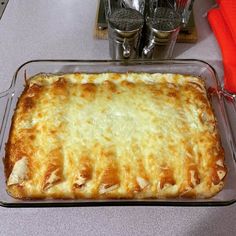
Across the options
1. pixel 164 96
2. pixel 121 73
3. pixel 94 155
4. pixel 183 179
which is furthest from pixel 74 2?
pixel 183 179

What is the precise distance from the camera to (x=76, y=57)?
1099 millimetres

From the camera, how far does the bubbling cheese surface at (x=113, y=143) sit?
2.43 ft

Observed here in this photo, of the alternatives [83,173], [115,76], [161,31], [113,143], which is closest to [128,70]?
[115,76]

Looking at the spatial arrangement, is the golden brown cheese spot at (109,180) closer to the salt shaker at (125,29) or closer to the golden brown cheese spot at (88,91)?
the golden brown cheese spot at (88,91)

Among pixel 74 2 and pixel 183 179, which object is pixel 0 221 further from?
pixel 74 2

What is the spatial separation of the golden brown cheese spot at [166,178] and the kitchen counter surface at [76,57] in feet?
0.31

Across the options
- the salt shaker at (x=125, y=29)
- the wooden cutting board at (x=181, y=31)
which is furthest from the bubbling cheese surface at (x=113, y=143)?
the wooden cutting board at (x=181, y=31)

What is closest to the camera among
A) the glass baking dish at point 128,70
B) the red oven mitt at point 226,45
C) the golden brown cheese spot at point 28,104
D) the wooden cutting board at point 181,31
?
the glass baking dish at point 128,70

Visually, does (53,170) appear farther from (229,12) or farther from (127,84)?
(229,12)

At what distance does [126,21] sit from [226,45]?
1.35ft

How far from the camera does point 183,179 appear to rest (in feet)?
2.46

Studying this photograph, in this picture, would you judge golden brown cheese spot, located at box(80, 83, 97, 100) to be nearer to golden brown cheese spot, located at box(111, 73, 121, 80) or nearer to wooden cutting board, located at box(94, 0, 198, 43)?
golden brown cheese spot, located at box(111, 73, 121, 80)

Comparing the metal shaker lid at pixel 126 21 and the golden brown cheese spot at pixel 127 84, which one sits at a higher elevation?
the metal shaker lid at pixel 126 21

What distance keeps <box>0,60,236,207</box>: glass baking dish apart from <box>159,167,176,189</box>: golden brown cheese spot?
1.6 inches
